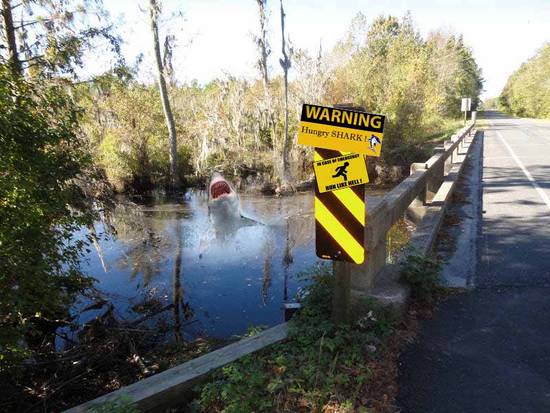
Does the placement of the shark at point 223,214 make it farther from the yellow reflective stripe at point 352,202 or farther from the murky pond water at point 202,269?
the yellow reflective stripe at point 352,202

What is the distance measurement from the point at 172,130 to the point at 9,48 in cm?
1448

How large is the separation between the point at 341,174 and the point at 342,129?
343 mm

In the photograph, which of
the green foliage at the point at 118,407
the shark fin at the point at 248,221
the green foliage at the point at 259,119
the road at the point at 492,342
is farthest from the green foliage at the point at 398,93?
the green foliage at the point at 118,407

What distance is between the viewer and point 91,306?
7.61 metres

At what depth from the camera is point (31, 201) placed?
4973 mm

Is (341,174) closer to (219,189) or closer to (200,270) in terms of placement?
(200,270)

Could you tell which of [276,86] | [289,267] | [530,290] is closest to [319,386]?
[530,290]

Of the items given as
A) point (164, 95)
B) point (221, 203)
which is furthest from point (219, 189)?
point (164, 95)

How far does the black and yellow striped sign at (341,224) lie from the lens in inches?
131

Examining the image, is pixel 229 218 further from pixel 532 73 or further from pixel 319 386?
pixel 532 73

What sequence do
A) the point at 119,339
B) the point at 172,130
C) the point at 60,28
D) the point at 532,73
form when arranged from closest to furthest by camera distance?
1. the point at 119,339
2. the point at 60,28
3. the point at 172,130
4. the point at 532,73

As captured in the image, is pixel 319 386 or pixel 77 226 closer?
pixel 319 386

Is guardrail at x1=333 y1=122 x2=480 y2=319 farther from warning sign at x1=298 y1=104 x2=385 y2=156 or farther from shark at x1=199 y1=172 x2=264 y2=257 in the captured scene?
shark at x1=199 y1=172 x2=264 y2=257

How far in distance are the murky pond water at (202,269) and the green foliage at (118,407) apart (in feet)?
7.80
